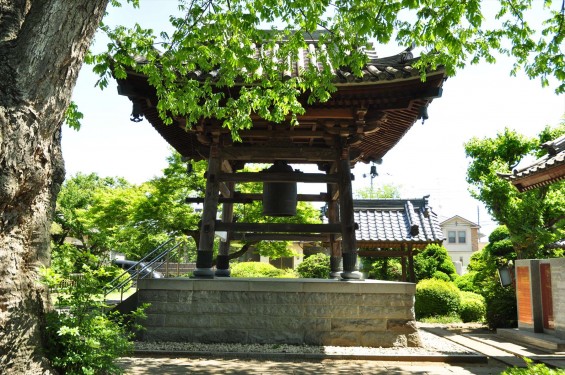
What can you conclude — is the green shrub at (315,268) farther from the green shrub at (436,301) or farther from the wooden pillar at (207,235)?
the wooden pillar at (207,235)

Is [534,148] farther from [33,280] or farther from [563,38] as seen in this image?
[33,280]

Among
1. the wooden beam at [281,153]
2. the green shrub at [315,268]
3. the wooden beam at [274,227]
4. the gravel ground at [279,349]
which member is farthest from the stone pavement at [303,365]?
the green shrub at [315,268]

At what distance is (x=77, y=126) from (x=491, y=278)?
14.3 meters

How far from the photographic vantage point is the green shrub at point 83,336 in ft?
13.8

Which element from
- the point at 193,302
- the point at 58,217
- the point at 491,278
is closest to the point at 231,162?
the point at 193,302

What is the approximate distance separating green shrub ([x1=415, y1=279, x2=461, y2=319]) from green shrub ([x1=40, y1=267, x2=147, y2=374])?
13.4 m

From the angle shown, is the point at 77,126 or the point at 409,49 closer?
the point at 77,126

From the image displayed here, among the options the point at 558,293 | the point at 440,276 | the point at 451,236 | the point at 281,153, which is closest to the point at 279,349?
the point at 281,153

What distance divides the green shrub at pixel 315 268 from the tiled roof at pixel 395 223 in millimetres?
4347

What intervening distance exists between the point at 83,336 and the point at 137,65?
4.82m

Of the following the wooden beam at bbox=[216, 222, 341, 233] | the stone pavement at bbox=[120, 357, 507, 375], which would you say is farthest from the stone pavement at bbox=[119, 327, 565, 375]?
the wooden beam at bbox=[216, 222, 341, 233]

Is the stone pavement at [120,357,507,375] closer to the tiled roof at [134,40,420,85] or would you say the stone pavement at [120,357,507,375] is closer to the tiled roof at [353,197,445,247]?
the tiled roof at [134,40,420,85]

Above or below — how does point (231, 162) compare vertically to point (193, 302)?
above

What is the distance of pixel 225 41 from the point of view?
7449 millimetres
